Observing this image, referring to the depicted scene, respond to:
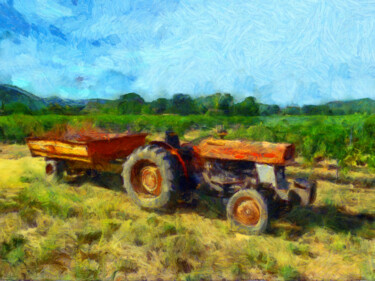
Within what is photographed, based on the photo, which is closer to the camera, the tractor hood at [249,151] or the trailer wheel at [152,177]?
the tractor hood at [249,151]

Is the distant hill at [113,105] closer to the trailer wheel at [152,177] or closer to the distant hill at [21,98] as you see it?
the distant hill at [21,98]

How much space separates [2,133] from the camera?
14.4 metres

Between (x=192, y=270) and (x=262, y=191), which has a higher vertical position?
(x=262, y=191)

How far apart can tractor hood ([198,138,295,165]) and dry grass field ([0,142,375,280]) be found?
0.89m

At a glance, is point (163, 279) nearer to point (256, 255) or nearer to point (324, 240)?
point (256, 255)

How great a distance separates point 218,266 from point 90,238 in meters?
1.51

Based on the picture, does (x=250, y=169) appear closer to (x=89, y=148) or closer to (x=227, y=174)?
(x=227, y=174)

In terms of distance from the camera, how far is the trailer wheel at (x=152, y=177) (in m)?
4.04

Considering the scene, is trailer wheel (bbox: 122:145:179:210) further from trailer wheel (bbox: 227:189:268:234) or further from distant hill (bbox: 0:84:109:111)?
distant hill (bbox: 0:84:109:111)

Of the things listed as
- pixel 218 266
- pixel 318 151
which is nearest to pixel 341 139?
pixel 318 151

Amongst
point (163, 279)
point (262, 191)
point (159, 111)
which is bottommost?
point (163, 279)

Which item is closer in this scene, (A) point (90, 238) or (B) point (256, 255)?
(B) point (256, 255)

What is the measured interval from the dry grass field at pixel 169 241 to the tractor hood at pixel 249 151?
0.89m

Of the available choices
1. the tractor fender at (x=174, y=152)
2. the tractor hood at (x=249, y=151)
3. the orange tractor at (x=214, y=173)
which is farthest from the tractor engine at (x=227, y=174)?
the tractor fender at (x=174, y=152)
